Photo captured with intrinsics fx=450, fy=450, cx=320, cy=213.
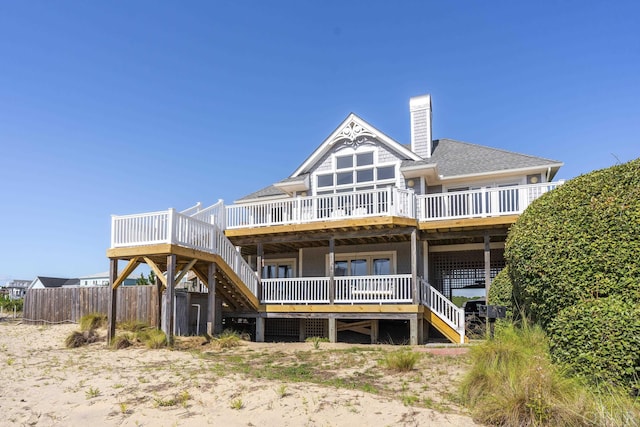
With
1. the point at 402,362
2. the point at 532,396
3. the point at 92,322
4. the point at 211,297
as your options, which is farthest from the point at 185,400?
the point at 92,322

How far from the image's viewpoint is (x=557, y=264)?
6867 mm

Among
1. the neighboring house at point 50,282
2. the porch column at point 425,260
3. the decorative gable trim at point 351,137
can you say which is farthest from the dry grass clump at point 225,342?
the neighboring house at point 50,282

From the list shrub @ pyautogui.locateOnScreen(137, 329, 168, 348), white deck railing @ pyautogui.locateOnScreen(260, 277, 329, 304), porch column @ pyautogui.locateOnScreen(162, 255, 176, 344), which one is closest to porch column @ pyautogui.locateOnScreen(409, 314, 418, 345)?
white deck railing @ pyautogui.locateOnScreen(260, 277, 329, 304)

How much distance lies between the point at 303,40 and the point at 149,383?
1411 cm

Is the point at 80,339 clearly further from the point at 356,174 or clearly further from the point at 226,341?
the point at 356,174

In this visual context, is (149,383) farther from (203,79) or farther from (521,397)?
(203,79)

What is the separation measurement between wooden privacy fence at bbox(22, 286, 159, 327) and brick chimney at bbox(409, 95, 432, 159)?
1172cm

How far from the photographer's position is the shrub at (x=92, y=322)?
1488 centimetres

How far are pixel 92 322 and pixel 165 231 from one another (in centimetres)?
513

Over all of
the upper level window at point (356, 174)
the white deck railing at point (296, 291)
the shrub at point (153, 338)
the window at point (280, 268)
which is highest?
the upper level window at point (356, 174)

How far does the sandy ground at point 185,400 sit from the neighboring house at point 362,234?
173 inches

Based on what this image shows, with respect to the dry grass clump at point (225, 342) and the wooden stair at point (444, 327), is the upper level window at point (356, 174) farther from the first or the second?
the dry grass clump at point (225, 342)

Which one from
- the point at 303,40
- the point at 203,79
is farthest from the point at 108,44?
the point at 303,40

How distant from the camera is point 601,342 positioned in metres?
5.71
